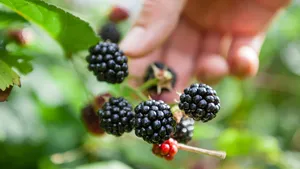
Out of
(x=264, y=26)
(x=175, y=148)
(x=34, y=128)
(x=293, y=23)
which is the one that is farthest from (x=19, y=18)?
(x=293, y=23)

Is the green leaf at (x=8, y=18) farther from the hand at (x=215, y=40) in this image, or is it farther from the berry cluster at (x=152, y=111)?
the hand at (x=215, y=40)

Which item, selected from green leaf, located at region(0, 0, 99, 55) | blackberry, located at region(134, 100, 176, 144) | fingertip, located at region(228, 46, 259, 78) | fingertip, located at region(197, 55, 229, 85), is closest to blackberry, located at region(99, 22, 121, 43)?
green leaf, located at region(0, 0, 99, 55)

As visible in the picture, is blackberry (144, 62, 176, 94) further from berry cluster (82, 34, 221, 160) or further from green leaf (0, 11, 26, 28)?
green leaf (0, 11, 26, 28)

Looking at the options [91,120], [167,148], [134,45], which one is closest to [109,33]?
[134,45]

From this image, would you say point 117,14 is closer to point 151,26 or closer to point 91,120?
point 151,26

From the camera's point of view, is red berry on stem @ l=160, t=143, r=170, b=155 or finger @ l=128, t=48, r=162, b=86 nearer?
red berry on stem @ l=160, t=143, r=170, b=155

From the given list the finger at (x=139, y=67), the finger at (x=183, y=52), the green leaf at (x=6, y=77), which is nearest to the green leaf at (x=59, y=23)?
the green leaf at (x=6, y=77)
